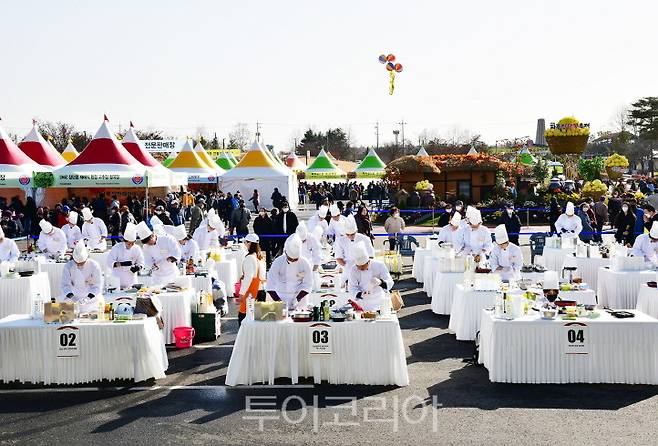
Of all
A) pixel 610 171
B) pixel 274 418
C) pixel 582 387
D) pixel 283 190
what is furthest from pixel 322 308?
pixel 610 171

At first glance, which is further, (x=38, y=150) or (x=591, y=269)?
(x=38, y=150)

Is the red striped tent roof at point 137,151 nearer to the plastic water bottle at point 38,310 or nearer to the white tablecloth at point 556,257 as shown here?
the white tablecloth at point 556,257

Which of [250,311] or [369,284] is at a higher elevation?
[369,284]

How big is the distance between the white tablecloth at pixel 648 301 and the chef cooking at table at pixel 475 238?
3.04 metres

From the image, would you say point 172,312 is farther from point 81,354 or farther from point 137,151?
point 137,151

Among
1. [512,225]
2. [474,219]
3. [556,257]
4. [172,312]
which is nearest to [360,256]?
[172,312]

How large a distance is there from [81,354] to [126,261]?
2.98 m

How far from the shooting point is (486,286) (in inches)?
476

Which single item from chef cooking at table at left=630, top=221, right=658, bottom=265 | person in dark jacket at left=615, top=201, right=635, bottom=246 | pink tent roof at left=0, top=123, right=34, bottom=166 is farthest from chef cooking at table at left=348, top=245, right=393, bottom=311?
pink tent roof at left=0, top=123, right=34, bottom=166

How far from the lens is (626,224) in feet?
67.9

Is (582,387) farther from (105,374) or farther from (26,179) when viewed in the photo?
(26,179)

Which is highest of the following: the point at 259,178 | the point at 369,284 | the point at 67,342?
the point at 259,178

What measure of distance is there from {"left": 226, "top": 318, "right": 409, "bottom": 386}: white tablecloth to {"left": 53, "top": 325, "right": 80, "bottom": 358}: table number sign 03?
181cm

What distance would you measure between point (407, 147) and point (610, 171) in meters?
60.1
